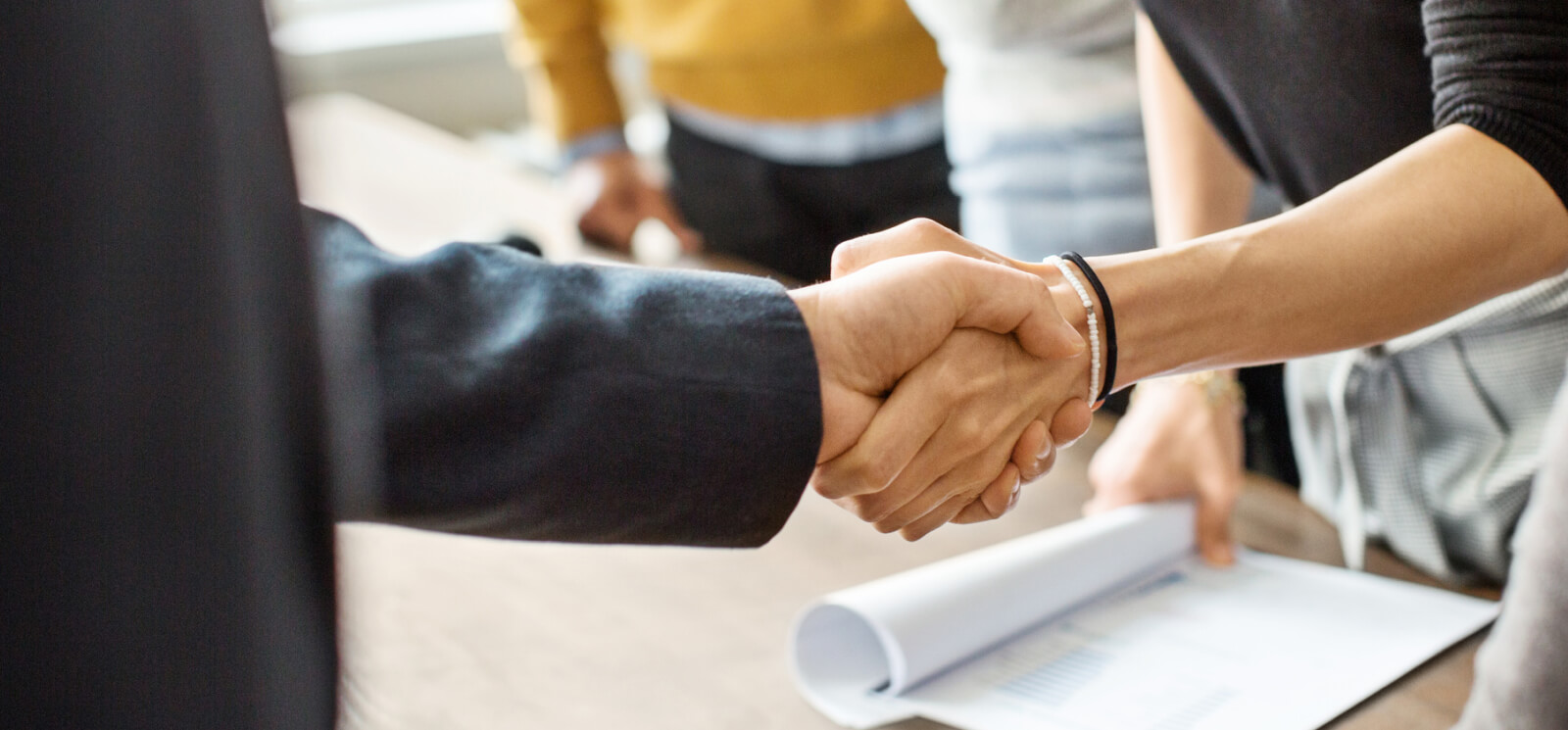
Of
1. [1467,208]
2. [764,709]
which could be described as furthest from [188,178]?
[1467,208]

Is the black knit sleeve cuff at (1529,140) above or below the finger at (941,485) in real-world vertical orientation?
above

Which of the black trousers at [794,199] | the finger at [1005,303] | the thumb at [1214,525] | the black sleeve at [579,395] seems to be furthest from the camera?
the black trousers at [794,199]

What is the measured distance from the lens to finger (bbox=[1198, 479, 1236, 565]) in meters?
0.83

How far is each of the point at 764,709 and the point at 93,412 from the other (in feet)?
1.41

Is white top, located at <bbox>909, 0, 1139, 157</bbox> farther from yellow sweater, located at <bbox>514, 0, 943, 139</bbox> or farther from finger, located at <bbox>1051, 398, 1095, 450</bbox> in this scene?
finger, located at <bbox>1051, 398, 1095, 450</bbox>

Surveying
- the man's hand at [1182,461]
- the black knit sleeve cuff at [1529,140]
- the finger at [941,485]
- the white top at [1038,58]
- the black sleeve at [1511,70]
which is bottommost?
the man's hand at [1182,461]

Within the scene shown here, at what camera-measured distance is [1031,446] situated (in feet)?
2.40

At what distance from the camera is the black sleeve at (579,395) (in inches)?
22.8

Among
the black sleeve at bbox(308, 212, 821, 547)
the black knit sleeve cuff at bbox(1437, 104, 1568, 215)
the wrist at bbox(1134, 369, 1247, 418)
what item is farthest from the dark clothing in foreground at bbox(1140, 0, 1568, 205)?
the black sleeve at bbox(308, 212, 821, 547)

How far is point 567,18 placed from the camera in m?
1.66

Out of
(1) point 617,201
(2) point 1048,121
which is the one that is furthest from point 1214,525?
(1) point 617,201

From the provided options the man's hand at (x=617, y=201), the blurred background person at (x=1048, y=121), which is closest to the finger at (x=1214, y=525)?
the blurred background person at (x=1048, y=121)

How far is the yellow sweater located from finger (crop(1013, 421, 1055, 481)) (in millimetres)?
757

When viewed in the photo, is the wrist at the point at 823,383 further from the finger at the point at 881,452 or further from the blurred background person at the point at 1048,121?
the blurred background person at the point at 1048,121
